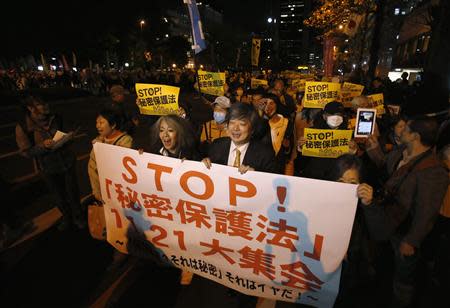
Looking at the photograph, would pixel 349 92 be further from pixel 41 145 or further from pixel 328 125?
pixel 41 145

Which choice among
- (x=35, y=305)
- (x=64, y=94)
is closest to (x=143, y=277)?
(x=35, y=305)

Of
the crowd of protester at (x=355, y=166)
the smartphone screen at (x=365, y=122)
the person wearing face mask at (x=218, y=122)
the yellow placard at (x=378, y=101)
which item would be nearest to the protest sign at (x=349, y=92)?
the yellow placard at (x=378, y=101)

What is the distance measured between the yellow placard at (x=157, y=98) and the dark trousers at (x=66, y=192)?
1454 mm

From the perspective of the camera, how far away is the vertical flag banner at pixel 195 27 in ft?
18.9

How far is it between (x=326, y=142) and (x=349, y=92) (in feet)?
13.5

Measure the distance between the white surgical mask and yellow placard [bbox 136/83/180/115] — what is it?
229 centimetres

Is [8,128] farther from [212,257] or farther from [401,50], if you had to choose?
[401,50]

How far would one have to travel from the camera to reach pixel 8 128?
1127cm

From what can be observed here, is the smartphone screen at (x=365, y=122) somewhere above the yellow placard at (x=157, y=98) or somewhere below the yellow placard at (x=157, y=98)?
below

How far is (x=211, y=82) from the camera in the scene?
646cm

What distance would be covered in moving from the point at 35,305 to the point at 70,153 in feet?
6.14

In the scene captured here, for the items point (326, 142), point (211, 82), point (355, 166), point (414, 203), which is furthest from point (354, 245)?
point (211, 82)

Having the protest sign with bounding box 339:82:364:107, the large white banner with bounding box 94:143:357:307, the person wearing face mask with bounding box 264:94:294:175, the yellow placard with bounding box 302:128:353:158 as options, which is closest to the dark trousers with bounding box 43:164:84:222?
the large white banner with bounding box 94:143:357:307

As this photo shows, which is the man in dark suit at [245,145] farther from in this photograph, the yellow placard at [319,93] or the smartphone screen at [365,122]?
the yellow placard at [319,93]
